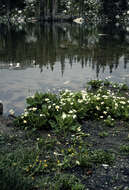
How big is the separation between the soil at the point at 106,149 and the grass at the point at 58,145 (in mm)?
44

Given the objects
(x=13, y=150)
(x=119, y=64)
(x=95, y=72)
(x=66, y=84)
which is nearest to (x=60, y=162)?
(x=13, y=150)

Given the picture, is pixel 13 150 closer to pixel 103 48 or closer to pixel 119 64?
pixel 119 64

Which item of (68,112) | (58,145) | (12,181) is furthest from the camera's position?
(68,112)

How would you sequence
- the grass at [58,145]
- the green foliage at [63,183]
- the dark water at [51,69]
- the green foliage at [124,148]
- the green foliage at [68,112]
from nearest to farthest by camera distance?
the green foliage at [63,183] → the grass at [58,145] → the green foliage at [124,148] → the green foliage at [68,112] → the dark water at [51,69]

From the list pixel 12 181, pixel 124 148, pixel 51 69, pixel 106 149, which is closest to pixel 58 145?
pixel 106 149

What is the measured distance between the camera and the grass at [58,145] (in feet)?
16.8

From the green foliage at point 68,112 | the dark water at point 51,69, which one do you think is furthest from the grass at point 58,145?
the dark water at point 51,69

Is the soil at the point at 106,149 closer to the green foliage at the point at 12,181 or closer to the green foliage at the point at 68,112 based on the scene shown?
the green foliage at the point at 68,112

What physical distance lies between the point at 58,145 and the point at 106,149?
1.18 m

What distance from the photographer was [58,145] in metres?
6.91

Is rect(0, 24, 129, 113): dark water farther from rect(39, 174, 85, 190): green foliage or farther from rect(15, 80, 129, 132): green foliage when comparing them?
rect(39, 174, 85, 190): green foliage

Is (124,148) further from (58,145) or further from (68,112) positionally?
(68,112)

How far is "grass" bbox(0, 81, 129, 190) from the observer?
5129mm

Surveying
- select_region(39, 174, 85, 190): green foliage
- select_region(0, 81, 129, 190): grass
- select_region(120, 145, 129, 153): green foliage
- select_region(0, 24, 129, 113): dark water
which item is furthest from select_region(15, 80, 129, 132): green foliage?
select_region(39, 174, 85, 190): green foliage
